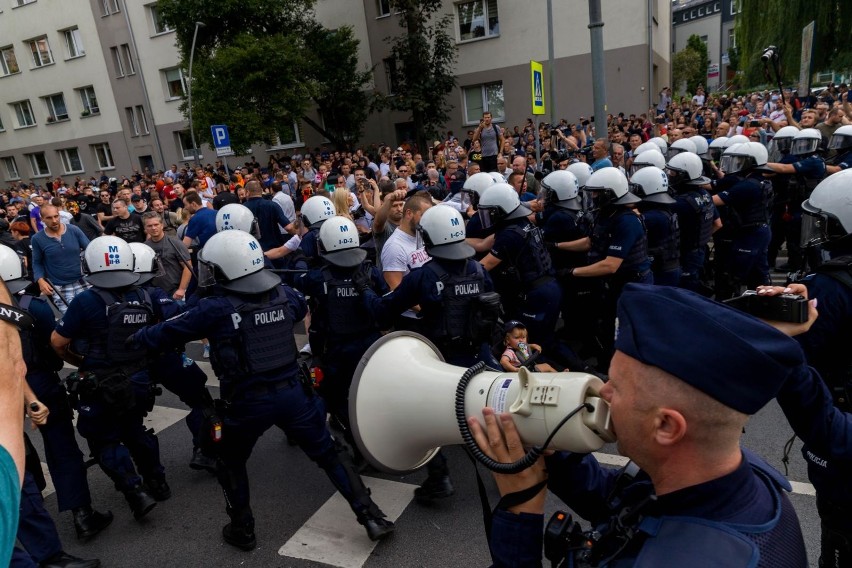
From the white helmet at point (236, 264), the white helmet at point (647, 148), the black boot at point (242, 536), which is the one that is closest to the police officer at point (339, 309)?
the white helmet at point (236, 264)

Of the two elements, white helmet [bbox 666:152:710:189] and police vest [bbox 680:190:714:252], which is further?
white helmet [bbox 666:152:710:189]

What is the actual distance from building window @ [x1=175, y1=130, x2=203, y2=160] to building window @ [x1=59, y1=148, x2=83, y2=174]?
793 cm

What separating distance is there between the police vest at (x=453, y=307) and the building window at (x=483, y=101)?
2037 cm

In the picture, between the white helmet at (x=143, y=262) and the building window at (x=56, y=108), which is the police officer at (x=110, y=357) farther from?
the building window at (x=56, y=108)

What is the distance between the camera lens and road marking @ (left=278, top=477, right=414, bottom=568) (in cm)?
330

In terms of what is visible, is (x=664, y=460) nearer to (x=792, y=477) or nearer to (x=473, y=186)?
(x=792, y=477)

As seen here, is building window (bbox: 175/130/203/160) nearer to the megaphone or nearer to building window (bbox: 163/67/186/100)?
building window (bbox: 163/67/186/100)

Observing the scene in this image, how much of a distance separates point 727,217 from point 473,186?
2.83 m

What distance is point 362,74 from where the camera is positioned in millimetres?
22766

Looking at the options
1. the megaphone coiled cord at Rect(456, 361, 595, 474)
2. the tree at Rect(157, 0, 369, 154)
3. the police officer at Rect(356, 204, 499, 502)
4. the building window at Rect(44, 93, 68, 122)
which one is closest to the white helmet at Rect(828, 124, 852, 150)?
the police officer at Rect(356, 204, 499, 502)

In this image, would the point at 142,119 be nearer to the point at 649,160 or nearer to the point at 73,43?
the point at 73,43

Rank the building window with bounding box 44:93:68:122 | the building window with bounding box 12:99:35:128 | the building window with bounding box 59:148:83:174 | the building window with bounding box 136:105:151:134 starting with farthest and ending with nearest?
the building window with bounding box 12:99:35:128, the building window with bounding box 59:148:83:174, the building window with bounding box 44:93:68:122, the building window with bounding box 136:105:151:134

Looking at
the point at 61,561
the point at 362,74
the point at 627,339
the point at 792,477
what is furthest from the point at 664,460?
the point at 362,74

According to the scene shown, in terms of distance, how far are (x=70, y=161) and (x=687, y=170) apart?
118ft
